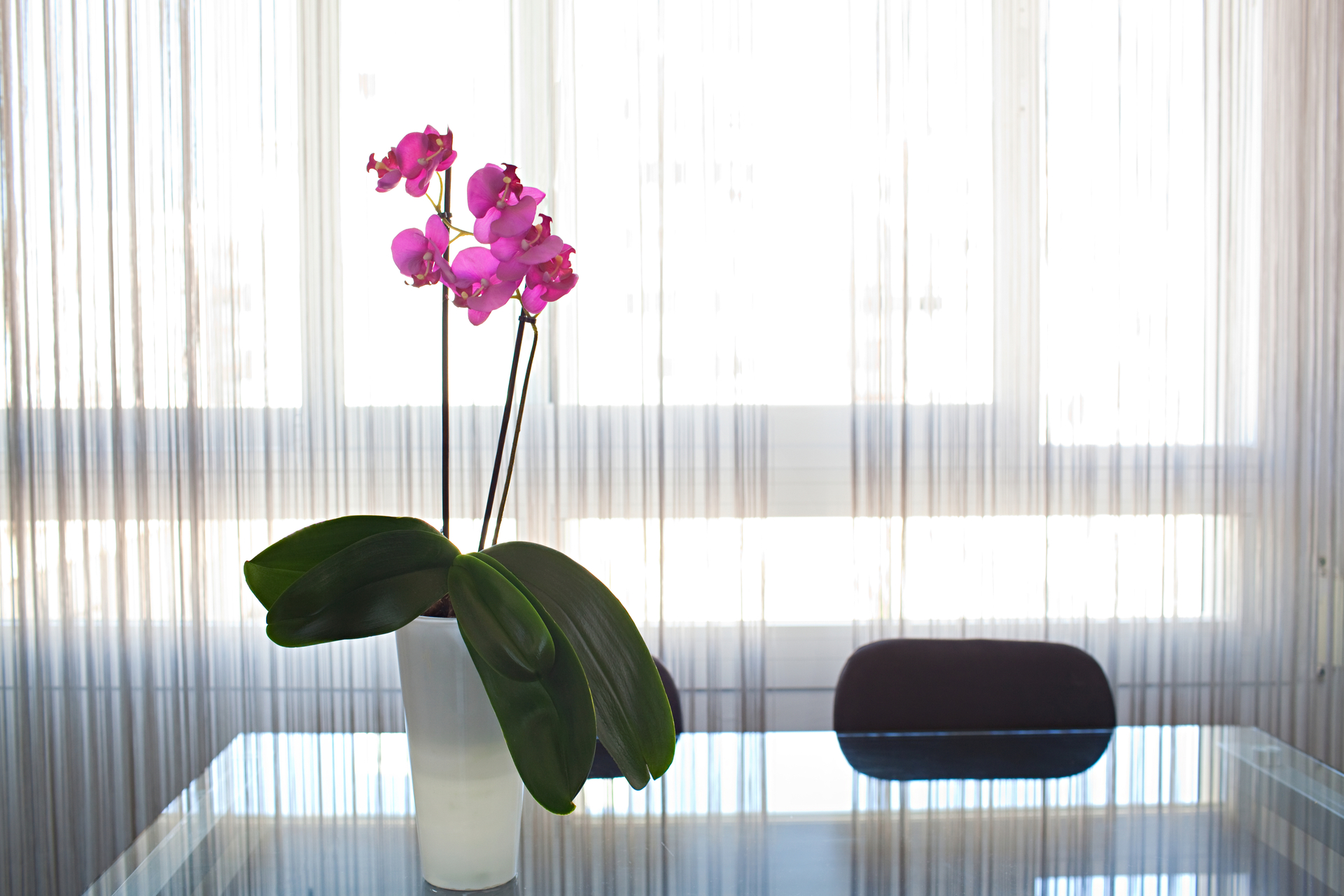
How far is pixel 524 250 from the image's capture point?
2.38 ft

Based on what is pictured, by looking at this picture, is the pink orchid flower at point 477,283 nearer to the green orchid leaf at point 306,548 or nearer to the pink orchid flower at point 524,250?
the pink orchid flower at point 524,250

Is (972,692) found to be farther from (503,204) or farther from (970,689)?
(503,204)

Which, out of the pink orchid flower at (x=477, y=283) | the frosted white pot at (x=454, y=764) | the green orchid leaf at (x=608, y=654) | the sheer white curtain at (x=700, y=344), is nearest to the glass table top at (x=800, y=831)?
the frosted white pot at (x=454, y=764)

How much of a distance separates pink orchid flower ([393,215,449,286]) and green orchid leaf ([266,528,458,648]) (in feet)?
0.63

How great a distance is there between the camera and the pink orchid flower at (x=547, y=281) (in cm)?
73

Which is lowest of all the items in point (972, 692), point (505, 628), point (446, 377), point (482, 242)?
point (972, 692)

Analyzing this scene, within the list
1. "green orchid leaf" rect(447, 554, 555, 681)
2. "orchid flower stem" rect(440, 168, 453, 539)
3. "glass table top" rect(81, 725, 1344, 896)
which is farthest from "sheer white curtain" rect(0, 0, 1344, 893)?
"green orchid leaf" rect(447, 554, 555, 681)

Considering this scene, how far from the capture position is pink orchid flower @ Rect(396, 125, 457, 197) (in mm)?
720

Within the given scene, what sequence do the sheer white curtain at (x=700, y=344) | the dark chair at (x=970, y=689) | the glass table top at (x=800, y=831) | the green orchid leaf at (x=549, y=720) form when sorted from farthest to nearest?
1. the sheer white curtain at (x=700, y=344)
2. the dark chair at (x=970, y=689)
3. the glass table top at (x=800, y=831)
4. the green orchid leaf at (x=549, y=720)

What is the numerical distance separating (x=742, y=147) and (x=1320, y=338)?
134 centimetres

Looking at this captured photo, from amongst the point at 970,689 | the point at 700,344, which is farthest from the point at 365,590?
the point at 700,344

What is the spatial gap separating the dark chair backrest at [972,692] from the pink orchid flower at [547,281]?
86 centimetres

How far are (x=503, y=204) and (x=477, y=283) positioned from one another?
61 mm

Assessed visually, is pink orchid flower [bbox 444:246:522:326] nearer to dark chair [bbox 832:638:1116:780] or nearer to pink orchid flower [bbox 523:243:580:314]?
pink orchid flower [bbox 523:243:580:314]
